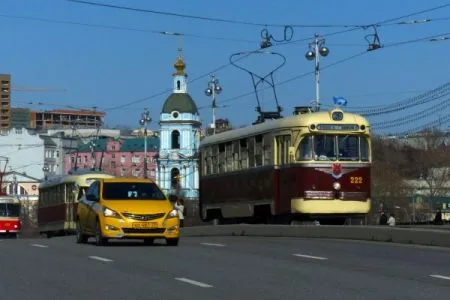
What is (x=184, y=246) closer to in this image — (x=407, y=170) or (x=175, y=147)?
(x=407, y=170)

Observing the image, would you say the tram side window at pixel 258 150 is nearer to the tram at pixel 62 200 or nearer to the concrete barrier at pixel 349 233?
the concrete barrier at pixel 349 233

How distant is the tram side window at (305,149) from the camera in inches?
1153

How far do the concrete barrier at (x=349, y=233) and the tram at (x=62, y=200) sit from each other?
13091mm

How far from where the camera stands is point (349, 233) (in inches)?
1032

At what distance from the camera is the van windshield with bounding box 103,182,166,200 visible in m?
22.9

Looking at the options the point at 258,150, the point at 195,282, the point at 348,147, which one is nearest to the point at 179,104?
the point at 258,150

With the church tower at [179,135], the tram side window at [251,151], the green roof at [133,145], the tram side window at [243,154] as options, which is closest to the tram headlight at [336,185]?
the tram side window at [251,151]

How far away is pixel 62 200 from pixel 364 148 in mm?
22309

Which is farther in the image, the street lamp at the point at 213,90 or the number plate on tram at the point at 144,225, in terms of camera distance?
the street lamp at the point at 213,90

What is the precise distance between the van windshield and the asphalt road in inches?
46.5

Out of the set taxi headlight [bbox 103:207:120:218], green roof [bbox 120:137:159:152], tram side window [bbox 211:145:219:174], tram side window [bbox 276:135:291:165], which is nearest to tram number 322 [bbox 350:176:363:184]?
tram side window [bbox 276:135:291:165]

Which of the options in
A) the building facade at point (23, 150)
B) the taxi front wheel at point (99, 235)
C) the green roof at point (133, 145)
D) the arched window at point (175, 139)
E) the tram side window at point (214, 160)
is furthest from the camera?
the green roof at point (133, 145)

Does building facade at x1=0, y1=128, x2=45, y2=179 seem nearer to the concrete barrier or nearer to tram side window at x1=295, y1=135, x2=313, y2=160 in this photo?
the concrete barrier

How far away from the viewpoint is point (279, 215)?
100 ft
